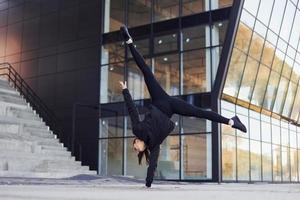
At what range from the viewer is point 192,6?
21.8 meters

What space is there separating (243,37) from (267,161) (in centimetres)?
714

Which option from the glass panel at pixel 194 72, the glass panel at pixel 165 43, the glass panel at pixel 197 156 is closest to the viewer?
the glass panel at pixel 197 156

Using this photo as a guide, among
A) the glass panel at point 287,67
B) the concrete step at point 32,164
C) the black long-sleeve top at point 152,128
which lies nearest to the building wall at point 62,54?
the concrete step at point 32,164

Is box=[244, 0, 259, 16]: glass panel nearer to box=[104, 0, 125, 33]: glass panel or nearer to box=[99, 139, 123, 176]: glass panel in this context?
box=[104, 0, 125, 33]: glass panel

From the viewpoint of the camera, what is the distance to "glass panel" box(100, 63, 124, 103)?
2388cm

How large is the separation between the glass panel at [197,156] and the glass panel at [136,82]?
3312 mm

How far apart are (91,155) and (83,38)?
6417 millimetres

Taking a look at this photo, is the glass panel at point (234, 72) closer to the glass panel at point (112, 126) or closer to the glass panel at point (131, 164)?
the glass panel at point (131, 164)

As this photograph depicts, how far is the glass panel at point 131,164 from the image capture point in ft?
74.2

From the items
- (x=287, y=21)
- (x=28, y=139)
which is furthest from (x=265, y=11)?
(x=28, y=139)

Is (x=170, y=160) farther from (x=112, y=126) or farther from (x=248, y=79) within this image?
(x=248, y=79)

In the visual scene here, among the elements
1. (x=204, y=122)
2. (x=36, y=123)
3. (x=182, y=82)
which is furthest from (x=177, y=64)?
(x=36, y=123)

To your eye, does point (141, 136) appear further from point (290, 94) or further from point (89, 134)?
point (290, 94)

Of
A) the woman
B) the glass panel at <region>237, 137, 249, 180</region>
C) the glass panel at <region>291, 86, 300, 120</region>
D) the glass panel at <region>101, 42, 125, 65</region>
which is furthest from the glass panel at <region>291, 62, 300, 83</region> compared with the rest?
the woman
